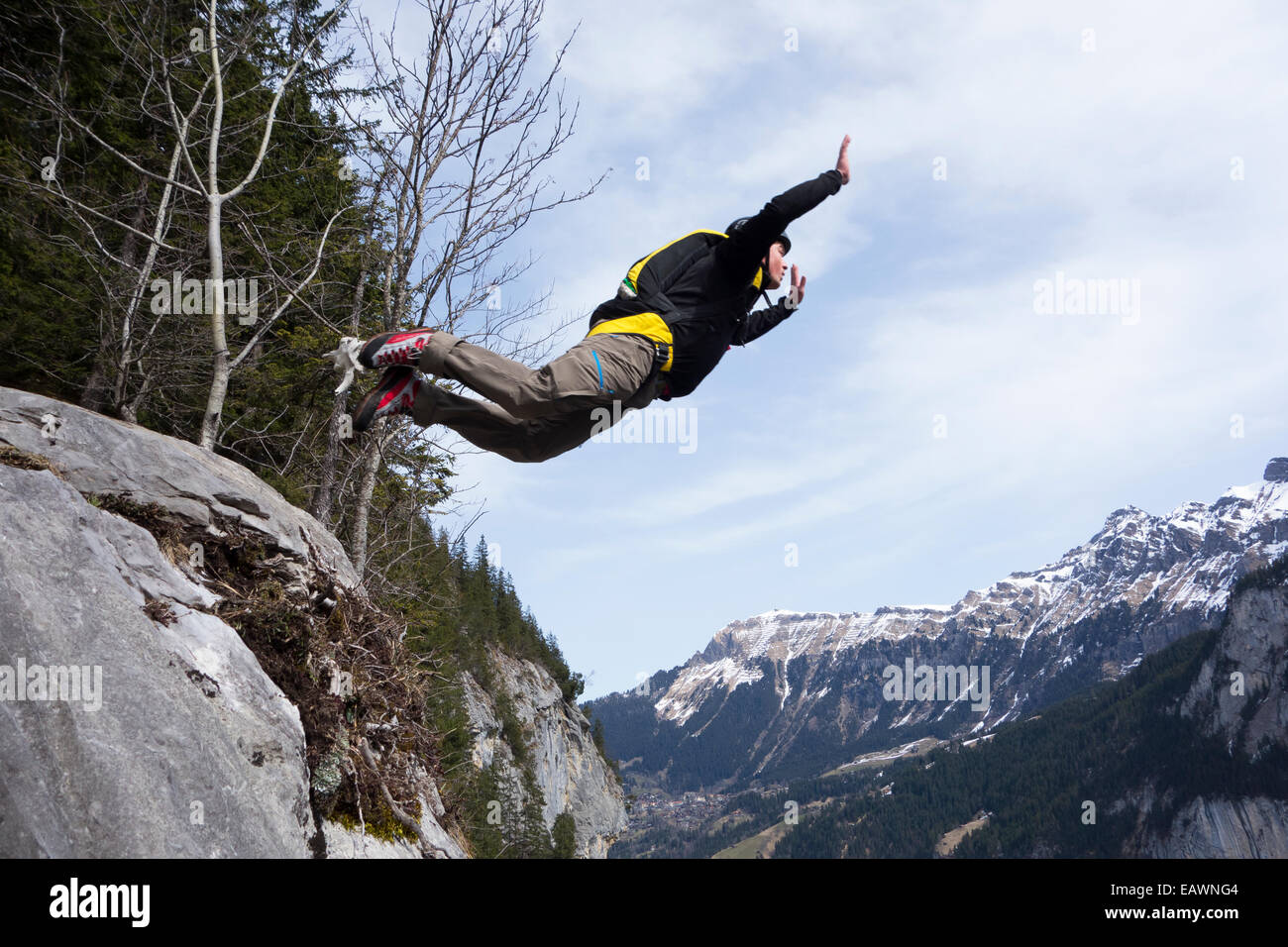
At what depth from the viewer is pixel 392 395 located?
5320mm

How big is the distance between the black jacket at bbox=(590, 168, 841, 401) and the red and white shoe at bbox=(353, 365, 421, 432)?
128 cm

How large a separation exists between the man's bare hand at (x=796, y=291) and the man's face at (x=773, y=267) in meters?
0.27

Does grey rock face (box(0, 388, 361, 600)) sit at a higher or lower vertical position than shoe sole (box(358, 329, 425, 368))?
lower

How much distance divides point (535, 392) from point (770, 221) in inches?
71.5

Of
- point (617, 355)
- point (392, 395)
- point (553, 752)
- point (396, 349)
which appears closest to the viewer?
point (617, 355)

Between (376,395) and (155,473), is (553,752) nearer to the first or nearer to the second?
(155,473)

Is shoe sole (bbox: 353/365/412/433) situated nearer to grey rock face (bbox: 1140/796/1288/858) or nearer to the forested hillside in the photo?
the forested hillside

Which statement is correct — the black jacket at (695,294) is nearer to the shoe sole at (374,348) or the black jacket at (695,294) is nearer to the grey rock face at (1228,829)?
the shoe sole at (374,348)

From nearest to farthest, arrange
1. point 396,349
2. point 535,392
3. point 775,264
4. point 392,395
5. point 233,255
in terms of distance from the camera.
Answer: point 535,392
point 396,349
point 392,395
point 775,264
point 233,255

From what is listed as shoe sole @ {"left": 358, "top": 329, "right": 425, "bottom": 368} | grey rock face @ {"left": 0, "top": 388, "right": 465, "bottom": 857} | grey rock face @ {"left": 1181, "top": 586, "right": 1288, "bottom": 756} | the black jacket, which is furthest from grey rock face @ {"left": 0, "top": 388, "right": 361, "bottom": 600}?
grey rock face @ {"left": 1181, "top": 586, "right": 1288, "bottom": 756}

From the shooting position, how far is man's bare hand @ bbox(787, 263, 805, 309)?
5840mm

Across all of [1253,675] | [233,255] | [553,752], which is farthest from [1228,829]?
[233,255]

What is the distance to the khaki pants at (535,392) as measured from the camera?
4.84m

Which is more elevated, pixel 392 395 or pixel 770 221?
pixel 770 221
